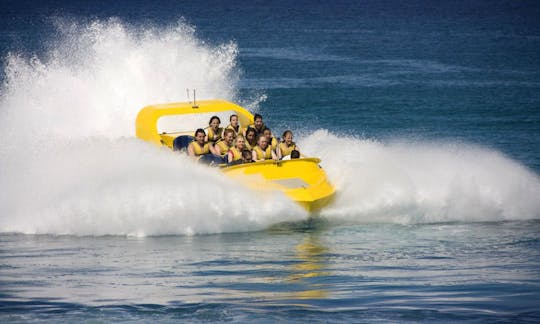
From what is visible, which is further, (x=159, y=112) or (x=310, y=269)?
(x=159, y=112)

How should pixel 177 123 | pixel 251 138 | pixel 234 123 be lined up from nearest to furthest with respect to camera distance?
pixel 251 138 < pixel 234 123 < pixel 177 123

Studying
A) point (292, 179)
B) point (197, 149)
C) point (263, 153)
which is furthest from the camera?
point (197, 149)

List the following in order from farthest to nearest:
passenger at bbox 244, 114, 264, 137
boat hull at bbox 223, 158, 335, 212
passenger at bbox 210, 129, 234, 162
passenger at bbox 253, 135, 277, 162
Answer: passenger at bbox 244, 114, 264, 137
passenger at bbox 210, 129, 234, 162
passenger at bbox 253, 135, 277, 162
boat hull at bbox 223, 158, 335, 212

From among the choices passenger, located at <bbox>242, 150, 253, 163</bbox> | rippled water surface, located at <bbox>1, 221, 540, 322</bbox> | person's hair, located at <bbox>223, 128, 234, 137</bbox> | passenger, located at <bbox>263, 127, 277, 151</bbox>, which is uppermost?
person's hair, located at <bbox>223, 128, 234, 137</bbox>

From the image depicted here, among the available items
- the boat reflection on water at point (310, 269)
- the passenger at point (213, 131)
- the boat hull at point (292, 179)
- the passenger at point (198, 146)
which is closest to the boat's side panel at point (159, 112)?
the passenger at point (213, 131)

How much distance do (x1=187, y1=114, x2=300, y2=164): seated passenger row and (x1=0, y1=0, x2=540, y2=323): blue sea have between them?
0.59 metres

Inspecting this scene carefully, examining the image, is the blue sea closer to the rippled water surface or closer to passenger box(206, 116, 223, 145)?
the rippled water surface

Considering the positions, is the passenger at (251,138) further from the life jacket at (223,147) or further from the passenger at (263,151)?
the passenger at (263,151)

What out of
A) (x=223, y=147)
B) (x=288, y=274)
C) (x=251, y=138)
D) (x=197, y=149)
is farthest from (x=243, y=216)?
(x=288, y=274)

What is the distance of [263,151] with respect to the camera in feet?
58.1

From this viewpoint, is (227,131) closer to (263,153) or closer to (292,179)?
(263,153)

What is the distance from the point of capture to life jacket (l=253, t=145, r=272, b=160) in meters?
17.6

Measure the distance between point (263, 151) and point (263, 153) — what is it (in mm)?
57

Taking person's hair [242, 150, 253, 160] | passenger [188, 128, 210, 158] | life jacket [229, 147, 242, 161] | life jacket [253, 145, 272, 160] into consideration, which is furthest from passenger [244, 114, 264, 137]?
person's hair [242, 150, 253, 160]
